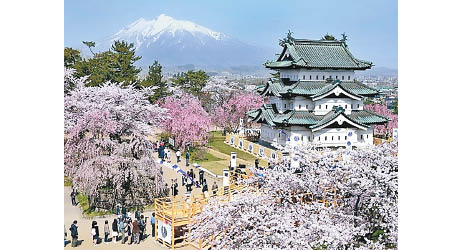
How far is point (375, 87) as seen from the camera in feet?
74.3

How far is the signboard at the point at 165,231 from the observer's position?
11.6 metres

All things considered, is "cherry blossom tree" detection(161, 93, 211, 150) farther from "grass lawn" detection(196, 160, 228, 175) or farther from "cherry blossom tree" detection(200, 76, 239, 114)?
"cherry blossom tree" detection(200, 76, 239, 114)

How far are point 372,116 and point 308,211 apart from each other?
536 inches

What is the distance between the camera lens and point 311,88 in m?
21.1

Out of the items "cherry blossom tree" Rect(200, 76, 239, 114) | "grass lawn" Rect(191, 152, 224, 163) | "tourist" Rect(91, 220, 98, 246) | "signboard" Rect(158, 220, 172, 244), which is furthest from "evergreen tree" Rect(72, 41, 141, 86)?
"signboard" Rect(158, 220, 172, 244)

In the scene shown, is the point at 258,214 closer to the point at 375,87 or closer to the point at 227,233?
the point at 227,233

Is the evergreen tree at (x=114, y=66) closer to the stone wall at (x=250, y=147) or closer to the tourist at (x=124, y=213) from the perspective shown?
the stone wall at (x=250, y=147)

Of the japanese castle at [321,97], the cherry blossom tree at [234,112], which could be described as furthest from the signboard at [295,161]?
the cherry blossom tree at [234,112]

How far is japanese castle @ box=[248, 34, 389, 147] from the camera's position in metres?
20.7

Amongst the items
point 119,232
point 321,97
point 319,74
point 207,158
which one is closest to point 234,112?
point 207,158

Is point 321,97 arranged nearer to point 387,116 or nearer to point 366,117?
point 366,117

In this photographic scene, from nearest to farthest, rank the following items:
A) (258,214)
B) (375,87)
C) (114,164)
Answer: (258,214)
(114,164)
(375,87)

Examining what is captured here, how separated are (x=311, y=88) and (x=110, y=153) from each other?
31.6 feet

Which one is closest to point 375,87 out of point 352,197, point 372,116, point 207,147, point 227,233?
point 372,116
